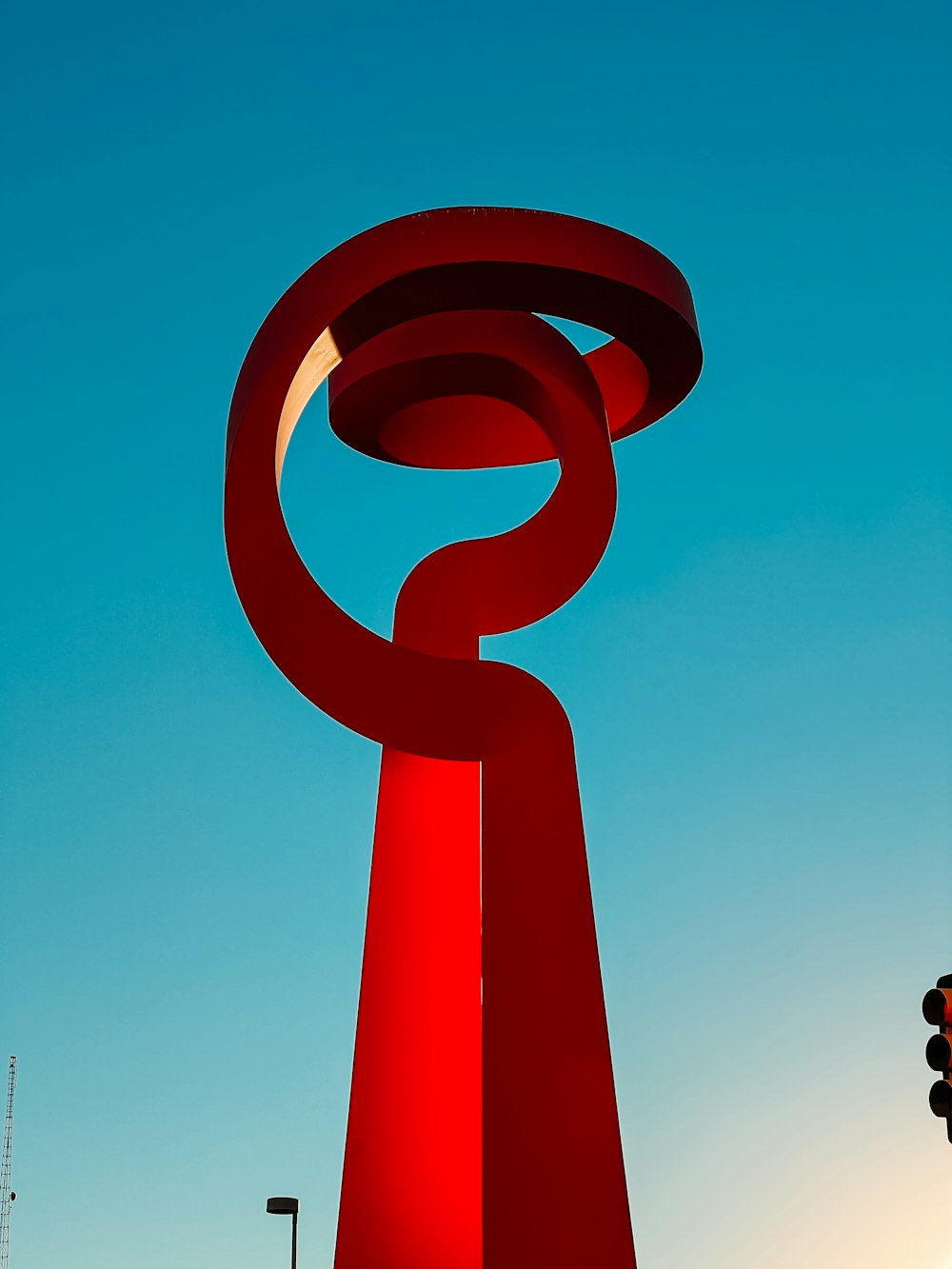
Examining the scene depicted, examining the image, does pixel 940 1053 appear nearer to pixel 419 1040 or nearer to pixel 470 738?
pixel 419 1040

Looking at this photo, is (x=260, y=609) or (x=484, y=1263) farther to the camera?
(x=260, y=609)

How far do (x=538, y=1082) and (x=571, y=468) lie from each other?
16.2 ft

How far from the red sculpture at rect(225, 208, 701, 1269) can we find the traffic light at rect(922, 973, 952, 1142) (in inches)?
103

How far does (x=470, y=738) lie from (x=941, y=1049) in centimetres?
421

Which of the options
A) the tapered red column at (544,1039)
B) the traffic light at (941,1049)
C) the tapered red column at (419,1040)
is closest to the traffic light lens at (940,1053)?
the traffic light at (941,1049)

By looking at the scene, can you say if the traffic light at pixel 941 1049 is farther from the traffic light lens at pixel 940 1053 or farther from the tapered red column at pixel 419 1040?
the tapered red column at pixel 419 1040

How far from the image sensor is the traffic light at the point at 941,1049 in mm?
11953

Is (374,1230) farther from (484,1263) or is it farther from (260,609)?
(260,609)

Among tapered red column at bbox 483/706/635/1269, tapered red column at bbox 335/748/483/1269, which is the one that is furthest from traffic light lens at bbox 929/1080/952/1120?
tapered red column at bbox 335/748/483/1269

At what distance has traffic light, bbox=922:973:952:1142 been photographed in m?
12.0

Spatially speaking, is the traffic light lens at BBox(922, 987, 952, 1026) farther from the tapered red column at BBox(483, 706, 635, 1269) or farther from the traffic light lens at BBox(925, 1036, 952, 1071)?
the tapered red column at BBox(483, 706, 635, 1269)

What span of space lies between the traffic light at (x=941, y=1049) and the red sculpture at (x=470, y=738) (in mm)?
Result: 2621

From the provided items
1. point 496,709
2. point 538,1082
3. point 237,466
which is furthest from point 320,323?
point 538,1082

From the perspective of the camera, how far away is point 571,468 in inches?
519
